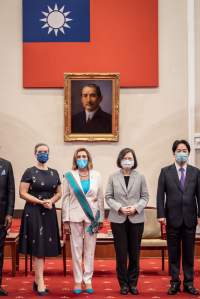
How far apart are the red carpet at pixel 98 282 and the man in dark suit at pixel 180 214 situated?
25 centimetres

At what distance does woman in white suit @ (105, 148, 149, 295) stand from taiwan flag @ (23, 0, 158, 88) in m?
4.79

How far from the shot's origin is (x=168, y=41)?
10758 millimetres

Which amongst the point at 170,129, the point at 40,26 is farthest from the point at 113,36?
the point at 170,129

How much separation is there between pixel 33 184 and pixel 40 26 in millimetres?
5377

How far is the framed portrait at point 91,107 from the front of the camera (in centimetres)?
1069

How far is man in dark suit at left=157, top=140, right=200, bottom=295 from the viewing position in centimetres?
605

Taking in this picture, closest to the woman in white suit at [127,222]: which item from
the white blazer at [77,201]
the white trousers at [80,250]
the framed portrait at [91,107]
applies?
the white blazer at [77,201]

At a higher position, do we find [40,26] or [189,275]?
[40,26]

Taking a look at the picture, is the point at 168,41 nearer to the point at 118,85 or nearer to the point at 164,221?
the point at 118,85

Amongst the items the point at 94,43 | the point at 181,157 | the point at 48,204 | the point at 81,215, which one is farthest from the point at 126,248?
the point at 94,43

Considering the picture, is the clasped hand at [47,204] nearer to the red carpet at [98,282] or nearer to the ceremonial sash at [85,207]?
the ceremonial sash at [85,207]

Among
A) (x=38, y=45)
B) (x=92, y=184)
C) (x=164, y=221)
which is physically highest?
(x=38, y=45)

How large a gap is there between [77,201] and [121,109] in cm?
481

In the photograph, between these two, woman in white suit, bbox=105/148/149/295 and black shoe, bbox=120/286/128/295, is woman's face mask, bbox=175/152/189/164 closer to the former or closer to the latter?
woman in white suit, bbox=105/148/149/295
